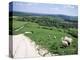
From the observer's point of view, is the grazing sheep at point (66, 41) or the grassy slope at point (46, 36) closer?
the grassy slope at point (46, 36)

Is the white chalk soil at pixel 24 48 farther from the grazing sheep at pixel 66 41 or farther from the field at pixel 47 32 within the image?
the grazing sheep at pixel 66 41

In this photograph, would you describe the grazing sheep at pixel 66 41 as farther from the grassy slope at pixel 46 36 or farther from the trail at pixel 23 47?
the trail at pixel 23 47

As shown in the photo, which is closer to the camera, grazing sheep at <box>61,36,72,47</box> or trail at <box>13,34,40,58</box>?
trail at <box>13,34,40,58</box>

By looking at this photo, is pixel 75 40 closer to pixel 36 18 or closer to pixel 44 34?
pixel 44 34

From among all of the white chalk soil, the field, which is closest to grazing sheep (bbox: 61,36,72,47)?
the field

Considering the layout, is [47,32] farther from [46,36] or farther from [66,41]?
[66,41]

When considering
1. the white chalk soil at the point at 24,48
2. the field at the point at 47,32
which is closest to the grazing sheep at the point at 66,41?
the field at the point at 47,32

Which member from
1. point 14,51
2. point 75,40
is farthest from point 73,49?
point 14,51

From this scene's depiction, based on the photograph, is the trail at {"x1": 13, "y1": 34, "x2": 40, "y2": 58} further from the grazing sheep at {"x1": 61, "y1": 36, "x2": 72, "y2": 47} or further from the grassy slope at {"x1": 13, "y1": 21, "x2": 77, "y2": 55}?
the grazing sheep at {"x1": 61, "y1": 36, "x2": 72, "y2": 47}
